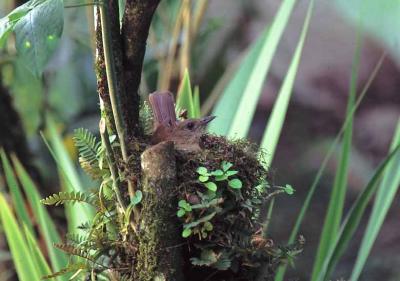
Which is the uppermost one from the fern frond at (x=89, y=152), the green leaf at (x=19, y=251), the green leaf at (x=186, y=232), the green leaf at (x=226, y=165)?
the fern frond at (x=89, y=152)

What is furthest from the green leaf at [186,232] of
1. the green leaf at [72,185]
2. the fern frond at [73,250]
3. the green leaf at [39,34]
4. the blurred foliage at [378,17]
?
the blurred foliage at [378,17]

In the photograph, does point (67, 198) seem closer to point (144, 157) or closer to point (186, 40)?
point (144, 157)

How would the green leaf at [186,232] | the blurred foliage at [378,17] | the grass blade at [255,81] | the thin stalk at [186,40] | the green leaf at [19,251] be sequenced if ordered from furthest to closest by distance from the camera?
the thin stalk at [186,40] → the blurred foliage at [378,17] → the grass blade at [255,81] → the green leaf at [19,251] → the green leaf at [186,232]

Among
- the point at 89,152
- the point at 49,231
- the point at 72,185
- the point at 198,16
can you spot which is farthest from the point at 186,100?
the point at 198,16

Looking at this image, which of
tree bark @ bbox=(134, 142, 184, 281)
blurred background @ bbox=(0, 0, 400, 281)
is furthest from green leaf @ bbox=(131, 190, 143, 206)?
blurred background @ bbox=(0, 0, 400, 281)

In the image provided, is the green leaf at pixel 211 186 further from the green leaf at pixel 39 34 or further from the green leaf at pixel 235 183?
the green leaf at pixel 39 34
